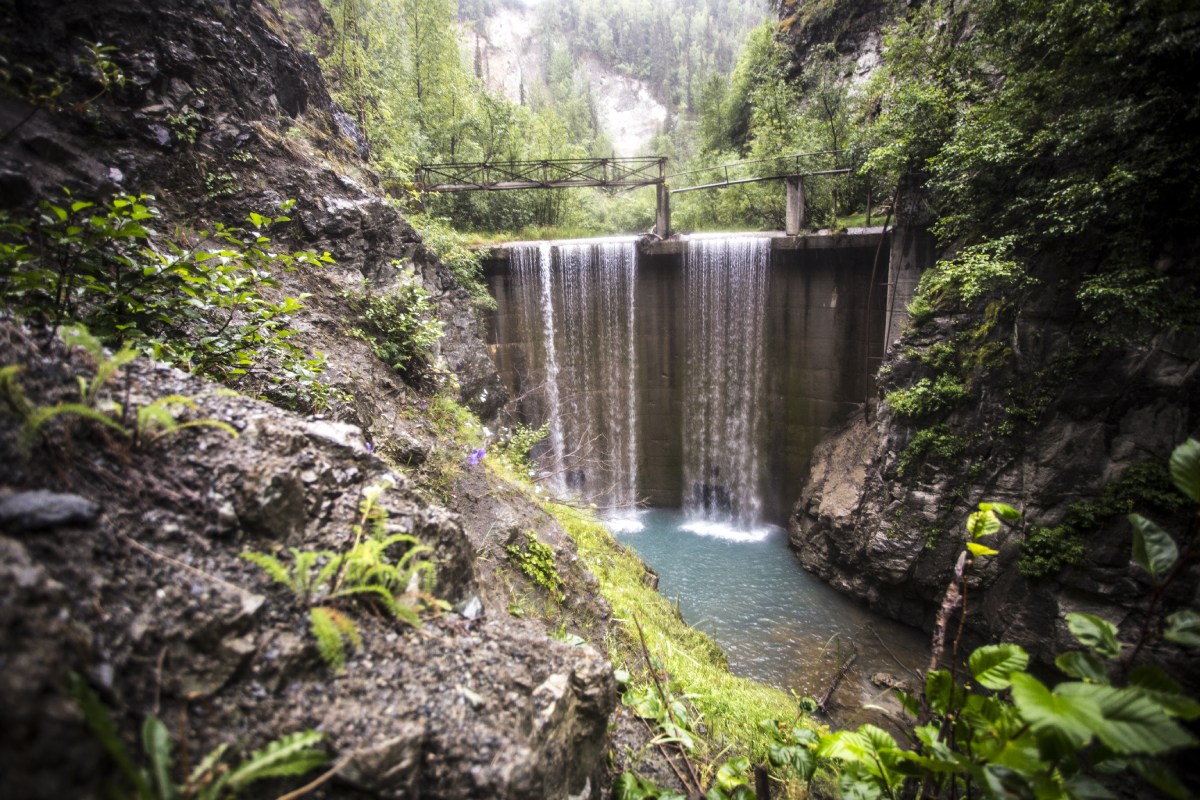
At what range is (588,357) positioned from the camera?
505 inches

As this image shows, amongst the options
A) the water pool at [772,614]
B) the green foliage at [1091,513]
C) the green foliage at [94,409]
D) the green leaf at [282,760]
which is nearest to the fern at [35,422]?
the green foliage at [94,409]

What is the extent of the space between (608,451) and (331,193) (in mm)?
8650

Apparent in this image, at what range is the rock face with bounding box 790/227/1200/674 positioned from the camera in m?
5.82

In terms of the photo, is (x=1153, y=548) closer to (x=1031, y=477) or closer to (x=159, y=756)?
(x=159, y=756)

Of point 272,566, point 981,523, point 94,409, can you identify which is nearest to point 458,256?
point 94,409

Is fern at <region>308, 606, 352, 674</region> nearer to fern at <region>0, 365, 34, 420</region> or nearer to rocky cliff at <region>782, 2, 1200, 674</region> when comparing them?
fern at <region>0, 365, 34, 420</region>

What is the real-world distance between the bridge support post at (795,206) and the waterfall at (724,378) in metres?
0.67

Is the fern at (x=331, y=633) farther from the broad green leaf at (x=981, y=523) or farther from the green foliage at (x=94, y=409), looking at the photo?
the broad green leaf at (x=981, y=523)

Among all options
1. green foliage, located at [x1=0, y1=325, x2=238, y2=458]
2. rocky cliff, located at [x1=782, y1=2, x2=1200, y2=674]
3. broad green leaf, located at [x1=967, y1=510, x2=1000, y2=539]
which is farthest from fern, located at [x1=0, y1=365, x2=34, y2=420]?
rocky cliff, located at [x1=782, y1=2, x2=1200, y2=674]

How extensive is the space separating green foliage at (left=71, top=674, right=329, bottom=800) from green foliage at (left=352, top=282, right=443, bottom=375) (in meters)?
4.84

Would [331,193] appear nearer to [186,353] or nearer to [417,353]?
[417,353]

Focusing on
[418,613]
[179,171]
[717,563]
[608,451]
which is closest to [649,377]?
[608,451]

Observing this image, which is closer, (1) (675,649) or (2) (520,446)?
(1) (675,649)

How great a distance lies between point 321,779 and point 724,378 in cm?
1146
